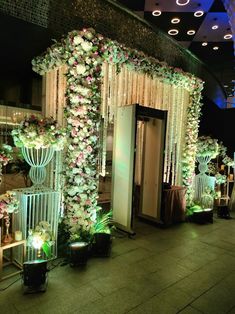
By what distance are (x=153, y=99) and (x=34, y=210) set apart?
336 cm

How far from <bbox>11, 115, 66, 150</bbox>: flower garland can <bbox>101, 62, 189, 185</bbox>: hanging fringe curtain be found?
146 centimetres

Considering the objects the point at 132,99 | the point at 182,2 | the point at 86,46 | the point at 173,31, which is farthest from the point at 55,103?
the point at 173,31

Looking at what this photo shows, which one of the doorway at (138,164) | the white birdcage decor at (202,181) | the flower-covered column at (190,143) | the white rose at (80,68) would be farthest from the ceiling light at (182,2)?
the white rose at (80,68)

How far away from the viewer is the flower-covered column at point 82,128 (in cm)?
357

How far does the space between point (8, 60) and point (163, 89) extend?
123 inches

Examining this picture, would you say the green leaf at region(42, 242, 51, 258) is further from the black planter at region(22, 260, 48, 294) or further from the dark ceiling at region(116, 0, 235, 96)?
the dark ceiling at region(116, 0, 235, 96)

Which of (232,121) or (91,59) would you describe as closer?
(91,59)

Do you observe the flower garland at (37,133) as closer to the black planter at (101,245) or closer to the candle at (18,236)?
the candle at (18,236)

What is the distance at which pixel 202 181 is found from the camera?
6312 mm

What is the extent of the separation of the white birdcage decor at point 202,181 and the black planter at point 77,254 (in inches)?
151

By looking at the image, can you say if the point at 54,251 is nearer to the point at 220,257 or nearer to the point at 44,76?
the point at 220,257

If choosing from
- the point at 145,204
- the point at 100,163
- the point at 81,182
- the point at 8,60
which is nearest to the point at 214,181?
the point at 145,204

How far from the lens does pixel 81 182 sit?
3.76 metres

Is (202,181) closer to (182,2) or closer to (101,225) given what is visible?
(101,225)
